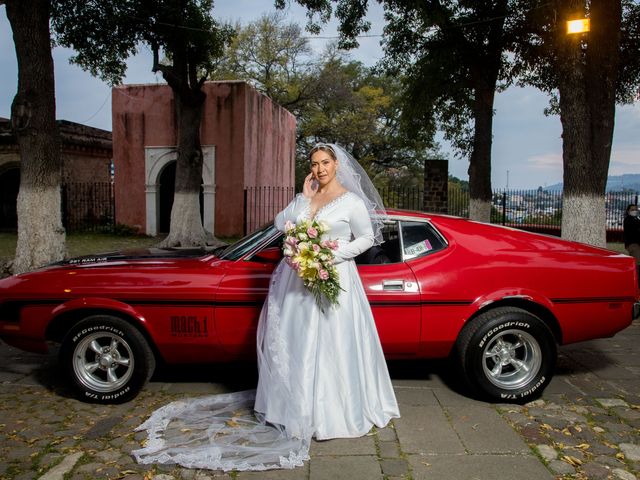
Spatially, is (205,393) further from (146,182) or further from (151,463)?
(146,182)

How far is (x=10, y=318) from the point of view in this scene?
4203mm

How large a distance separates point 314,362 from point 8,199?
74.6ft

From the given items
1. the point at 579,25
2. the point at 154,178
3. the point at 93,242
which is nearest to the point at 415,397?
the point at 579,25

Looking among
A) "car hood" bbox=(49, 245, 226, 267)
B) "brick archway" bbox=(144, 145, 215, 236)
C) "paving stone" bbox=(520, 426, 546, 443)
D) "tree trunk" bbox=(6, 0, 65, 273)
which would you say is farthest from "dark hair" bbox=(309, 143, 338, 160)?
"brick archway" bbox=(144, 145, 215, 236)

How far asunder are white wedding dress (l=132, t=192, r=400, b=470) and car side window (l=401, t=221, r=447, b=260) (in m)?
0.65

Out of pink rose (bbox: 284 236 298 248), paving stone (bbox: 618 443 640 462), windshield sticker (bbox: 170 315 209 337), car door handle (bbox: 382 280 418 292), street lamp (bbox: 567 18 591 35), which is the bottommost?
paving stone (bbox: 618 443 640 462)

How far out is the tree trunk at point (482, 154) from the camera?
13.5 m

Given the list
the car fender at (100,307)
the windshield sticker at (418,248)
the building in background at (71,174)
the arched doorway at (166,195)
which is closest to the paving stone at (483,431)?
the windshield sticker at (418,248)

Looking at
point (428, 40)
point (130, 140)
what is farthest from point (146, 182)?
point (428, 40)

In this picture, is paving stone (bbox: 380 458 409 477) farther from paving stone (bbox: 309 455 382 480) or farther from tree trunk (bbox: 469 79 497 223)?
tree trunk (bbox: 469 79 497 223)

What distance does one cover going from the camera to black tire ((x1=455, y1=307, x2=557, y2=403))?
13.1 ft

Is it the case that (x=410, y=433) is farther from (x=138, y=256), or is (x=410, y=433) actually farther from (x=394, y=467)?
(x=138, y=256)

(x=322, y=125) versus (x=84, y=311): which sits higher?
(x=322, y=125)

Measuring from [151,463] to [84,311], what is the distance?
148 centimetres
